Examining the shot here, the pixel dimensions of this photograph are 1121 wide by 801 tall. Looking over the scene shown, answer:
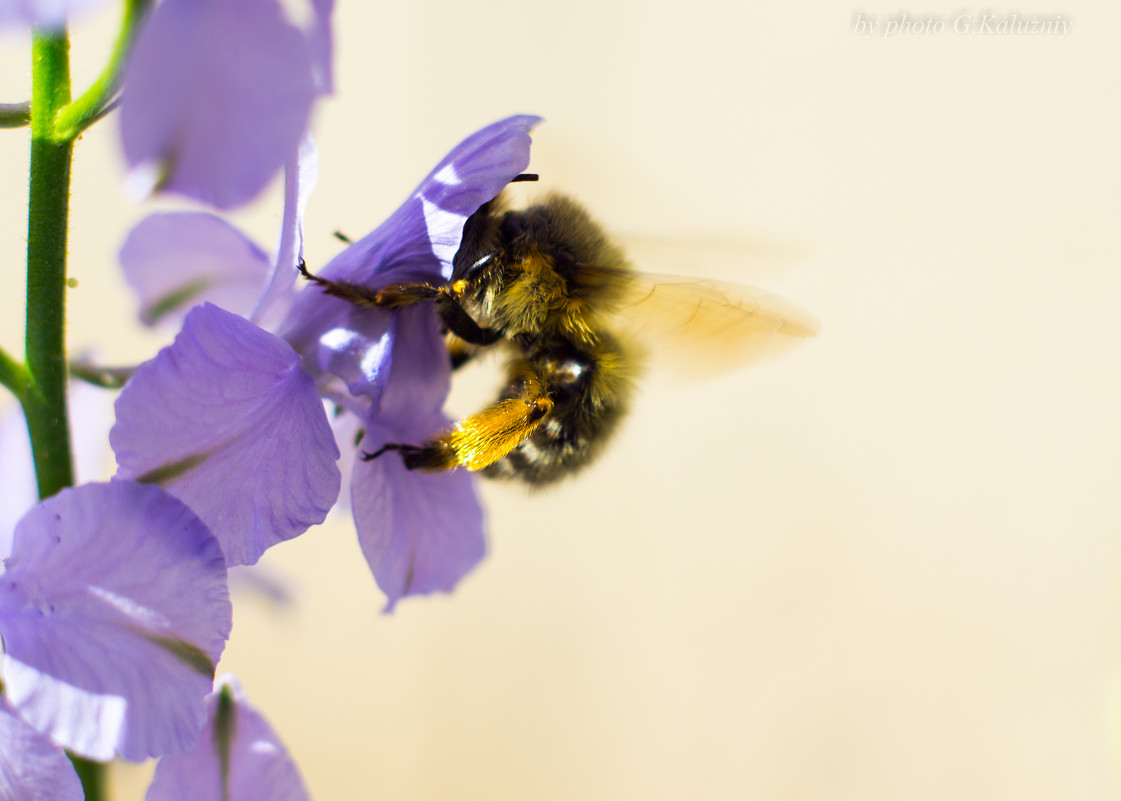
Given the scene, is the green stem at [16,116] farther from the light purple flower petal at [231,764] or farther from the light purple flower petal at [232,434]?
the light purple flower petal at [231,764]

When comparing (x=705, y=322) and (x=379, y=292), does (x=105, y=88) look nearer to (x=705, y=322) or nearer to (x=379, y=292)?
(x=379, y=292)

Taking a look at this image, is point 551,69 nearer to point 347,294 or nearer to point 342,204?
point 342,204

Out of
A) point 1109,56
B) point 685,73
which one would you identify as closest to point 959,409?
point 1109,56

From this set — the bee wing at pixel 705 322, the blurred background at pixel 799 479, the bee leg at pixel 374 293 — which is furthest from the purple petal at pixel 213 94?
the blurred background at pixel 799 479

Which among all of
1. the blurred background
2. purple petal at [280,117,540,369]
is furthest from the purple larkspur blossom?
the blurred background

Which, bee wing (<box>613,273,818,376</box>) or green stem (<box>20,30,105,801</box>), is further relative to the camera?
bee wing (<box>613,273,818,376</box>)

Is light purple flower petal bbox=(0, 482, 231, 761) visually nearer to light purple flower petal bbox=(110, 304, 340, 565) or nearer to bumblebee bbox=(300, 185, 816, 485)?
light purple flower petal bbox=(110, 304, 340, 565)
